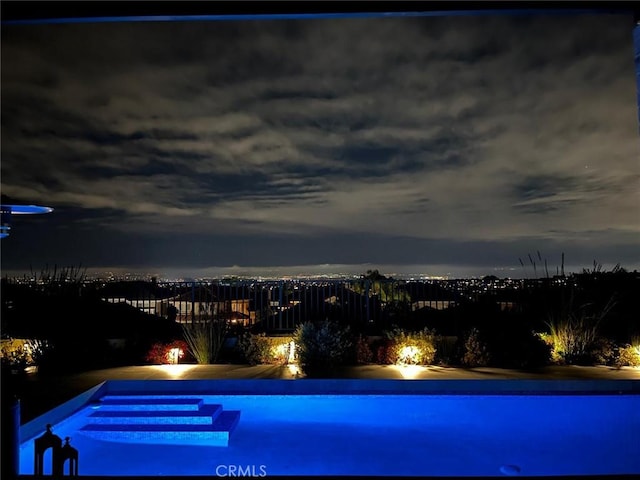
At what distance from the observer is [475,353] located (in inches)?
285

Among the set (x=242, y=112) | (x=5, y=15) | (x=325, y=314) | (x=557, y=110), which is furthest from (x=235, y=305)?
(x=5, y=15)

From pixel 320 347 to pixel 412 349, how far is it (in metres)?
1.27

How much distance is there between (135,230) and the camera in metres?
13.1

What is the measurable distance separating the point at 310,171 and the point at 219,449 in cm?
812

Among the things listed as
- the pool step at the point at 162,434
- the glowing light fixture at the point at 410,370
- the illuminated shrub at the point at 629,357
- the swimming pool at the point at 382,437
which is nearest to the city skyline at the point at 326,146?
the illuminated shrub at the point at 629,357

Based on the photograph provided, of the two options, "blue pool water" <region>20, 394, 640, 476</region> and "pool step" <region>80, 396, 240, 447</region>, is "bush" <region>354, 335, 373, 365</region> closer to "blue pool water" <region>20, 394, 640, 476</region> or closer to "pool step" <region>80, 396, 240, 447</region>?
"blue pool water" <region>20, 394, 640, 476</region>

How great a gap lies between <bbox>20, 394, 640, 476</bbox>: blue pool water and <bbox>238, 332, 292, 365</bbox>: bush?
1.50 m

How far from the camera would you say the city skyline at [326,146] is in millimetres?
6750

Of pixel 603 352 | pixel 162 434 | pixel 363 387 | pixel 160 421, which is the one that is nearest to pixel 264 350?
pixel 363 387

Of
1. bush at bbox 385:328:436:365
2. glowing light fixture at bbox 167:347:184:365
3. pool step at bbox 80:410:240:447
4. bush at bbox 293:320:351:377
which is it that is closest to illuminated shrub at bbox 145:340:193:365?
glowing light fixture at bbox 167:347:184:365

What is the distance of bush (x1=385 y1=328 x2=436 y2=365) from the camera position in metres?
7.27

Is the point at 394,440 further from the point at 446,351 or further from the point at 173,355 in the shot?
the point at 173,355

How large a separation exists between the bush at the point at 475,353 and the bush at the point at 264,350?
2487mm

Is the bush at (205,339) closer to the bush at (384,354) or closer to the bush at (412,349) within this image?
the bush at (384,354)
